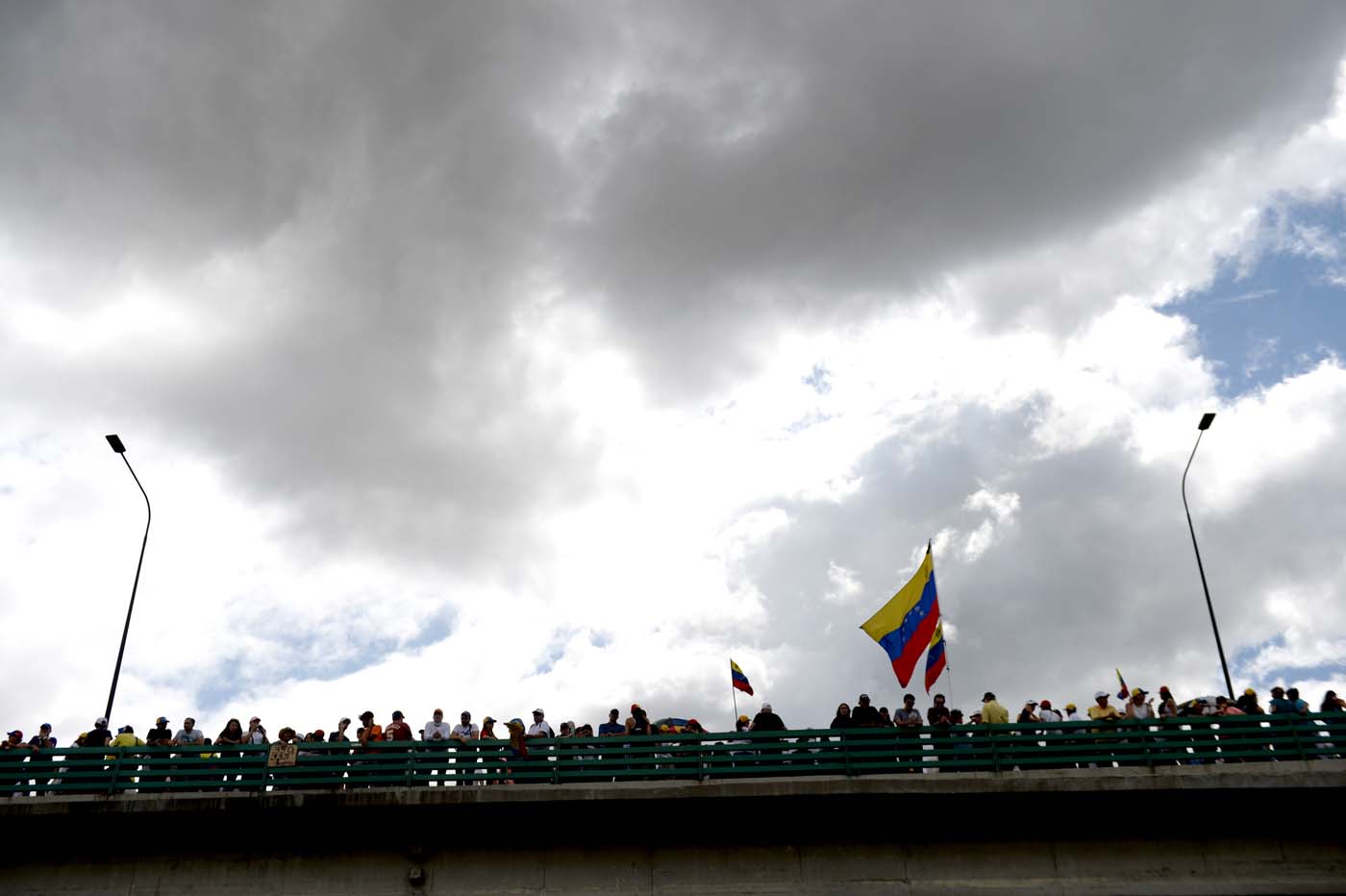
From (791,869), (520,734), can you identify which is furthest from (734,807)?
(520,734)

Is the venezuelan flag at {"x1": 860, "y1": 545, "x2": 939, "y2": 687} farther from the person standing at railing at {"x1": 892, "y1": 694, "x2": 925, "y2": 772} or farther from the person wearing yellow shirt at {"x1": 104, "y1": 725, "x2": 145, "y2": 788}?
the person wearing yellow shirt at {"x1": 104, "y1": 725, "x2": 145, "y2": 788}

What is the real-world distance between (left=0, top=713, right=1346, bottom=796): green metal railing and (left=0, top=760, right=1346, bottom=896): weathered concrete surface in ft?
1.28

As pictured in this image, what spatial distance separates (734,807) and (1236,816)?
324 inches

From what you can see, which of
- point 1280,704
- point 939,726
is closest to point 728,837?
point 939,726

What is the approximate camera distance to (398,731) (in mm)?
19453

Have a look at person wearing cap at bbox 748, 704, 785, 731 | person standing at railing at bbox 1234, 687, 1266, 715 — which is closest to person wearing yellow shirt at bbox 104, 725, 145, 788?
person wearing cap at bbox 748, 704, 785, 731

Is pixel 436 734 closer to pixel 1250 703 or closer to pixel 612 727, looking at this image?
pixel 612 727

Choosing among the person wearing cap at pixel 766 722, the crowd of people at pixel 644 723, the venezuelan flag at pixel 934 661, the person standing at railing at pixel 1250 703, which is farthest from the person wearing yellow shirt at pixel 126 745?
the person standing at railing at pixel 1250 703

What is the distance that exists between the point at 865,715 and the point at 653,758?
4.08m

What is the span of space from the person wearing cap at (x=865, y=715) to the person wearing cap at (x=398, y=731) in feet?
27.5

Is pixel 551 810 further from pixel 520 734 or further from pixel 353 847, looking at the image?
pixel 353 847

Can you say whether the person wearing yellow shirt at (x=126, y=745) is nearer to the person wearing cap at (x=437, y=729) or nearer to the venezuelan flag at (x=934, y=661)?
the person wearing cap at (x=437, y=729)

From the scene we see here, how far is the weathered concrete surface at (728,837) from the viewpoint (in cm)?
1648

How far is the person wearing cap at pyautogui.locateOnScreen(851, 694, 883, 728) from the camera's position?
18.8m
